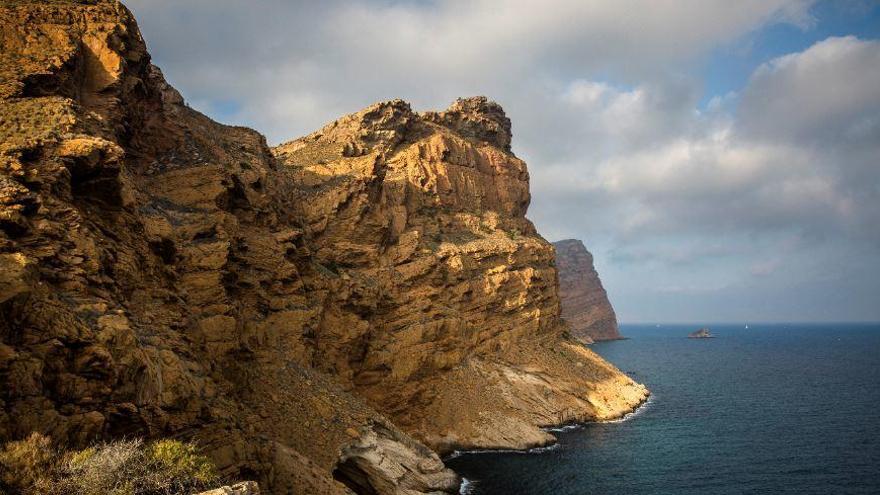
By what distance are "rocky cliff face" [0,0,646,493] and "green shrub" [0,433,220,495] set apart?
1614 mm

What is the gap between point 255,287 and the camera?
4047cm

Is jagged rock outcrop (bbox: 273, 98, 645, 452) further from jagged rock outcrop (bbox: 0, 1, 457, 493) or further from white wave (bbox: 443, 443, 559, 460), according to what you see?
jagged rock outcrop (bbox: 0, 1, 457, 493)

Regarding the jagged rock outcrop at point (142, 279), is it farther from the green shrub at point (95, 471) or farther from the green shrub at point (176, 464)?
the green shrub at point (176, 464)

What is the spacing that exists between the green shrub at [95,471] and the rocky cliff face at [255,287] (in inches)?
63.6

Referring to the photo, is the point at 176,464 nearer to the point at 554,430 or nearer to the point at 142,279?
the point at 142,279

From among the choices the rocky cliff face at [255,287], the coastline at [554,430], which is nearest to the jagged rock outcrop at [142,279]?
the rocky cliff face at [255,287]

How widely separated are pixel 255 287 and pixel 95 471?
89.6ft

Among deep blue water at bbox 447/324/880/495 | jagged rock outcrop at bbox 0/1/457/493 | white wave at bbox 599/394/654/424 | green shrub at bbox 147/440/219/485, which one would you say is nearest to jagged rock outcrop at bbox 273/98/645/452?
white wave at bbox 599/394/654/424

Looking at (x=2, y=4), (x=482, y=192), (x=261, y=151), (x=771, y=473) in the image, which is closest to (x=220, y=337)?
(x=2, y=4)

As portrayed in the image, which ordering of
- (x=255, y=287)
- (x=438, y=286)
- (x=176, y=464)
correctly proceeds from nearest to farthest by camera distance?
(x=176, y=464) → (x=255, y=287) → (x=438, y=286)

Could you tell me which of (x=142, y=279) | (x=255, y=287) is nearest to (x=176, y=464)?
(x=142, y=279)

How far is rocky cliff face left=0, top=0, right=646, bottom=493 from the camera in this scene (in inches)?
750

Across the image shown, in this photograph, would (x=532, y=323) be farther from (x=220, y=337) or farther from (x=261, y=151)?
(x=220, y=337)

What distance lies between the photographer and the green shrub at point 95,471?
13.4 meters
